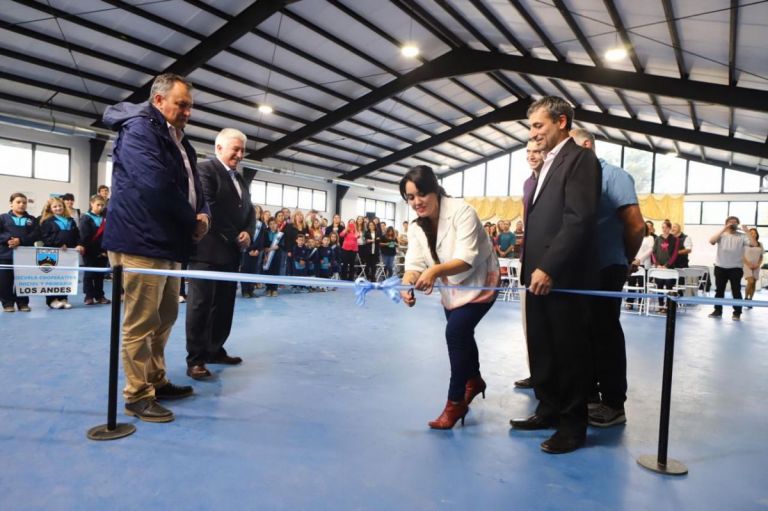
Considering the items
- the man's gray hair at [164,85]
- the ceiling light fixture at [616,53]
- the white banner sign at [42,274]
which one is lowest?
the white banner sign at [42,274]

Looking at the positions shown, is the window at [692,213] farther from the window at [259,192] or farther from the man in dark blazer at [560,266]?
the man in dark blazer at [560,266]

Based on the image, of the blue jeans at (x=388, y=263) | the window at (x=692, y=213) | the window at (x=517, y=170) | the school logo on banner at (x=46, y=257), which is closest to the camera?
the school logo on banner at (x=46, y=257)

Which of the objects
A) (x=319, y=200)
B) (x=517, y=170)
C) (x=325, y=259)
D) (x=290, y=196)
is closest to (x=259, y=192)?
(x=290, y=196)

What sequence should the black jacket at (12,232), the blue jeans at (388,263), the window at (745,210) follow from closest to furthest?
the black jacket at (12,232) < the blue jeans at (388,263) < the window at (745,210)

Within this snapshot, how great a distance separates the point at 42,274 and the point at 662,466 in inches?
227

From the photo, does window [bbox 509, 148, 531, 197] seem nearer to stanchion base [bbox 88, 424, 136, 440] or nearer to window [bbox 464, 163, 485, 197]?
window [bbox 464, 163, 485, 197]

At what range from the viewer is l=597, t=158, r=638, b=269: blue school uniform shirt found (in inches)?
85.9

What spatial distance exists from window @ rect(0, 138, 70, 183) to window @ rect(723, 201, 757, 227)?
19.2m

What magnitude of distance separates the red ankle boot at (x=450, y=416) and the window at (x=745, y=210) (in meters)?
17.1

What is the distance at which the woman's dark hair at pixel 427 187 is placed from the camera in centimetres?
201

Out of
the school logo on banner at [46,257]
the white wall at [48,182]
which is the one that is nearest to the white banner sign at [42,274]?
the school logo on banner at [46,257]

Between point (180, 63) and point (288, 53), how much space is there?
2.19 m

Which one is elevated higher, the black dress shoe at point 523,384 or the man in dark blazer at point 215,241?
the man in dark blazer at point 215,241

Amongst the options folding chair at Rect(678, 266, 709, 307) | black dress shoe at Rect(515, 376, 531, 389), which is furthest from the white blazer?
folding chair at Rect(678, 266, 709, 307)
